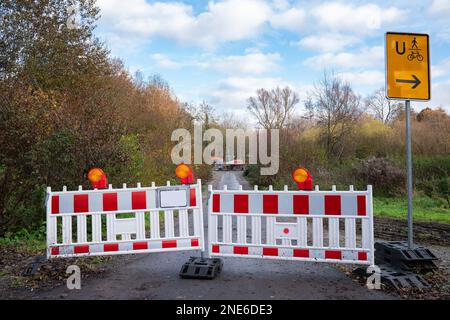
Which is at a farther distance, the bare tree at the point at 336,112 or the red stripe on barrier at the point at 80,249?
the bare tree at the point at 336,112

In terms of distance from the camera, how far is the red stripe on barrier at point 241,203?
19.8 ft

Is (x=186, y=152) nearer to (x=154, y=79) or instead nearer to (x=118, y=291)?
(x=154, y=79)

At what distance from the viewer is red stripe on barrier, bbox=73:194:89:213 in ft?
20.0

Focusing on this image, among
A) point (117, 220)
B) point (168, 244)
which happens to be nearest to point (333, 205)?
point (168, 244)

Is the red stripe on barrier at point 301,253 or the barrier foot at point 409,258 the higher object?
the red stripe on barrier at point 301,253

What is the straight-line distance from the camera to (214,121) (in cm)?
4119

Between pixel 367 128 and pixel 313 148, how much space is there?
918 cm

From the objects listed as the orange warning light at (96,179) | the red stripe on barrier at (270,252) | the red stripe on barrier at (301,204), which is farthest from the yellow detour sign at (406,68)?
the orange warning light at (96,179)

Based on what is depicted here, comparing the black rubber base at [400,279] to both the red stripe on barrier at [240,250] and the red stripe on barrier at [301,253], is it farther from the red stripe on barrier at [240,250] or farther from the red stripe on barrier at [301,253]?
the red stripe on barrier at [240,250]

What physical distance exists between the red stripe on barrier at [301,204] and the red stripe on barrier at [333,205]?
281 mm

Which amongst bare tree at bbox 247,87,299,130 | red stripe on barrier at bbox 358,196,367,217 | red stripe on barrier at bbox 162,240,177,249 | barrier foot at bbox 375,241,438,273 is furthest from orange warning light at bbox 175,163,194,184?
bare tree at bbox 247,87,299,130

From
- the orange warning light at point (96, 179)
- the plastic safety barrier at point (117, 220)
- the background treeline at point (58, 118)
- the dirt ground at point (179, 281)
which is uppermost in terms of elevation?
the background treeline at point (58, 118)

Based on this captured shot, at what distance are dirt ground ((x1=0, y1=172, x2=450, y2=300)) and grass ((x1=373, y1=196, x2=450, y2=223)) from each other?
717 cm
